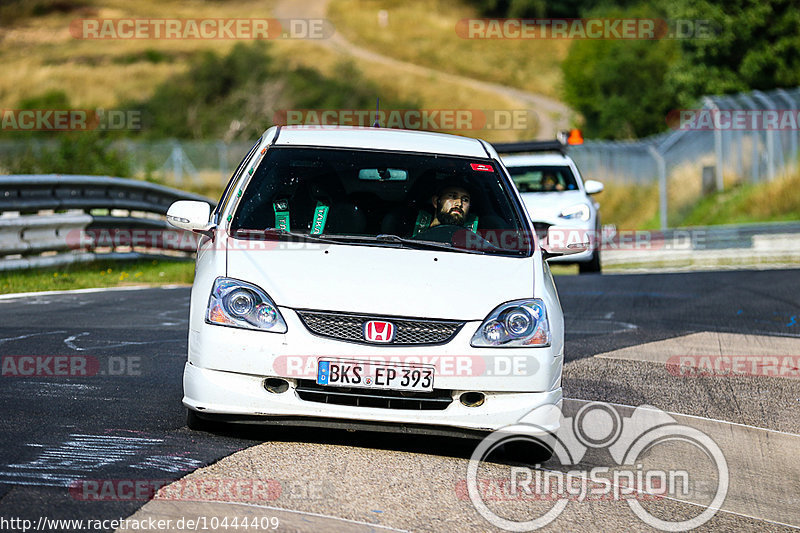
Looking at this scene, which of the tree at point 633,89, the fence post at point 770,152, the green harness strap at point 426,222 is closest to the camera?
the green harness strap at point 426,222

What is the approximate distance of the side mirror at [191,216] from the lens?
21.9 feet

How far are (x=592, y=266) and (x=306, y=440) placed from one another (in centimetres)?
1300

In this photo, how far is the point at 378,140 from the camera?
7379mm

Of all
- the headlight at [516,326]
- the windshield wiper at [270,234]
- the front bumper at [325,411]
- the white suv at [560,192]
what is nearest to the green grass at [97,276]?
the white suv at [560,192]

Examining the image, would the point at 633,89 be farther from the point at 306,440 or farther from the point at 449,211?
the point at 306,440

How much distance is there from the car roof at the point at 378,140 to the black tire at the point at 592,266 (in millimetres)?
10951

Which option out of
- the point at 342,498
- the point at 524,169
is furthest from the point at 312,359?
the point at 524,169

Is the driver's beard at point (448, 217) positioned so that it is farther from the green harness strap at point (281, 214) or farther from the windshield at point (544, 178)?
the windshield at point (544, 178)

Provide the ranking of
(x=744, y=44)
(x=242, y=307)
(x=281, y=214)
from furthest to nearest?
(x=744, y=44) → (x=281, y=214) → (x=242, y=307)

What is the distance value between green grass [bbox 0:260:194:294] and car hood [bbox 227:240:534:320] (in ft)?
25.0

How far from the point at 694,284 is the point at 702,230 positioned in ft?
23.6

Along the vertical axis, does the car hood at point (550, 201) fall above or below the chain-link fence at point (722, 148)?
below

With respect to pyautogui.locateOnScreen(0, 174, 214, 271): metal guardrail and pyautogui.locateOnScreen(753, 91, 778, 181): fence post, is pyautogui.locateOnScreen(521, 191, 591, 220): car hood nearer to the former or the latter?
pyautogui.locateOnScreen(0, 174, 214, 271): metal guardrail

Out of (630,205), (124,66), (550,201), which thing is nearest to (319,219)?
(550,201)
